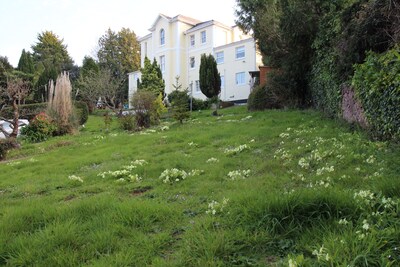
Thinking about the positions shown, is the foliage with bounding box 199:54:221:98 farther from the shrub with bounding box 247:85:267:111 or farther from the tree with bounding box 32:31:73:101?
the tree with bounding box 32:31:73:101

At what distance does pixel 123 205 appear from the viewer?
14.2 ft

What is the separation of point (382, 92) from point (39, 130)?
1551 centimetres

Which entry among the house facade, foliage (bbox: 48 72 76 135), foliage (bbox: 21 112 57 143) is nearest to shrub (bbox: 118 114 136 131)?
foliage (bbox: 48 72 76 135)

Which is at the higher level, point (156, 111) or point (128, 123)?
point (156, 111)

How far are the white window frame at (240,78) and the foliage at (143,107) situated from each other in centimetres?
1931

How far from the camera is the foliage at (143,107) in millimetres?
17406

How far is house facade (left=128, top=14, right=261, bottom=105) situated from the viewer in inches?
1400

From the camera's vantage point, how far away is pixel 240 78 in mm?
35844

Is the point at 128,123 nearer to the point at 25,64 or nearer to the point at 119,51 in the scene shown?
the point at 25,64

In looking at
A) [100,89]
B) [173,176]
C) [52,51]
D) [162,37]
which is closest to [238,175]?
[173,176]

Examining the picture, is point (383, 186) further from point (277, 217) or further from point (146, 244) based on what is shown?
point (146, 244)

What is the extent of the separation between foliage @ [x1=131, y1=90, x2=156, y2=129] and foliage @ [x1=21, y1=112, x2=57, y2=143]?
4196 mm

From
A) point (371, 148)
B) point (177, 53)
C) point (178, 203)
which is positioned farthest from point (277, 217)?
point (177, 53)

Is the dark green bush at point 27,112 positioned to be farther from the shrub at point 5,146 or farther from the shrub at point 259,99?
the shrub at point 259,99
